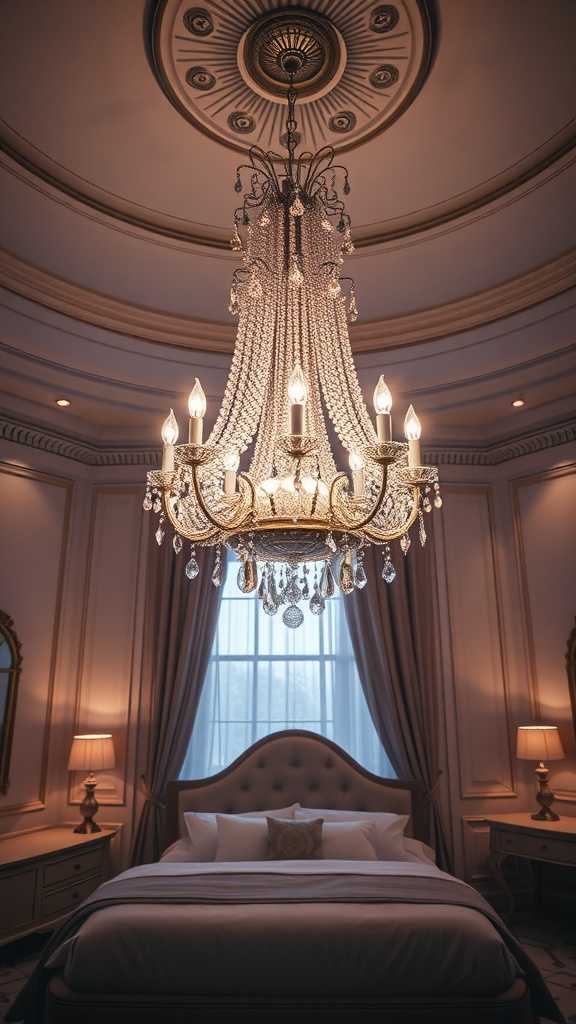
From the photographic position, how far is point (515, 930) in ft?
13.4

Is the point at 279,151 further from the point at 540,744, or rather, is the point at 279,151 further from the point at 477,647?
the point at 540,744

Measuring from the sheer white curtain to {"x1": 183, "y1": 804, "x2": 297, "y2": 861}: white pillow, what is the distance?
0.55 metres

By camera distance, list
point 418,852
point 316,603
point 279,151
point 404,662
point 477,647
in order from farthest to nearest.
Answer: point 477,647
point 404,662
point 418,852
point 279,151
point 316,603

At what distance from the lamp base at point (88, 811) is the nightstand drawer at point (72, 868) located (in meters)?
0.13

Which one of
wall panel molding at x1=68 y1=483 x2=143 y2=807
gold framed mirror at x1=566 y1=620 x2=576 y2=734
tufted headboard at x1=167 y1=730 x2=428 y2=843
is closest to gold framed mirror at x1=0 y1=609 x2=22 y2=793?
wall panel molding at x1=68 y1=483 x2=143 y2=807

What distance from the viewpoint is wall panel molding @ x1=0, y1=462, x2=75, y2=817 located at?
14.3ft

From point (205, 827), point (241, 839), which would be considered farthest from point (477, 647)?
point (205, 827)

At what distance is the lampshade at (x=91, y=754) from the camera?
4.23m

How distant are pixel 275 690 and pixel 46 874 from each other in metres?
1.81

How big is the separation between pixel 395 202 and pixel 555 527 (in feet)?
8.31

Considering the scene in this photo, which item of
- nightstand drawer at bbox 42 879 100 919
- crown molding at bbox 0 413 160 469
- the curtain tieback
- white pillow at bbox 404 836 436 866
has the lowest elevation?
nightstand drawer at bbox 42 879 100 919

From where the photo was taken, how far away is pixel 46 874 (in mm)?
3820

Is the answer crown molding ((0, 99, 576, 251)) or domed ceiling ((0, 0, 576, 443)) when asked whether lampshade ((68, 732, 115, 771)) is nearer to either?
domed ceiling ((0, 0, 576, 443))

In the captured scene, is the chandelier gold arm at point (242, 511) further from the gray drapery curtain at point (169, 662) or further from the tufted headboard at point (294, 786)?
the tufted headboard at point (294, 786)
